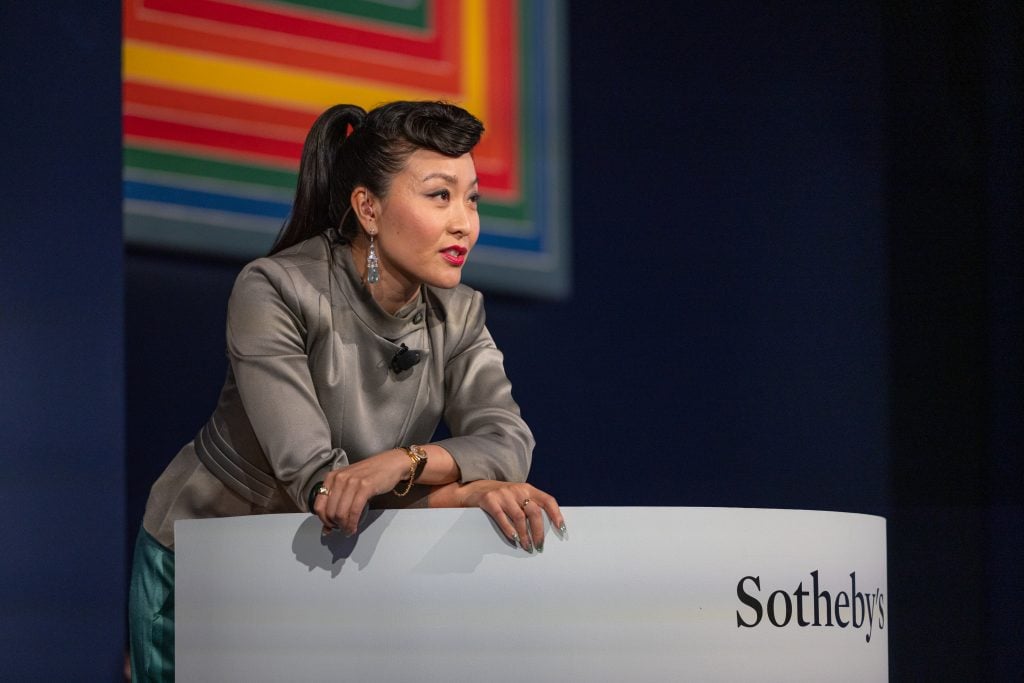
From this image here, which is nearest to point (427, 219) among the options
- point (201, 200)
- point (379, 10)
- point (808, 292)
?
point (201, 200)

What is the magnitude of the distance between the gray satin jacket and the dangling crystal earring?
0.7 inches

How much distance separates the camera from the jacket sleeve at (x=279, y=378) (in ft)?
5.15

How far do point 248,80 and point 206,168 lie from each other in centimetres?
20

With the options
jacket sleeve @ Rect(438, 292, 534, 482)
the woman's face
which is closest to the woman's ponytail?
the woman's face

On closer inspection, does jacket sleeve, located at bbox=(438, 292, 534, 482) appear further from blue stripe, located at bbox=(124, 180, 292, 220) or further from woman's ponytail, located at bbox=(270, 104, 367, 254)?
blue stripe, located at bbox=(124, 180, 292, 220)

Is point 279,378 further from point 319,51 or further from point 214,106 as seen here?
point 319,51

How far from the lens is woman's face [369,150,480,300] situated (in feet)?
6.04

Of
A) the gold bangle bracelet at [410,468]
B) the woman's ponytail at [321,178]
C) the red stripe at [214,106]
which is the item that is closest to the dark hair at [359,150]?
the woman's ponytail at [321,178]

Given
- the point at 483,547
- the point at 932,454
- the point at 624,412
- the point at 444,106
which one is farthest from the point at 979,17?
the point at 483,547

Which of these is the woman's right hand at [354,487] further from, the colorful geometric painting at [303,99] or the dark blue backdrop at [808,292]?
the dark blue backdrop at [808,292]

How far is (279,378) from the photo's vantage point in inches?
64.7

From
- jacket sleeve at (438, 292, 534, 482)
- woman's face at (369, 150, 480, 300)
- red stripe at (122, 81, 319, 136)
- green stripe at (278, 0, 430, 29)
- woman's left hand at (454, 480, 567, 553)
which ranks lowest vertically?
woman's left hand at (454, 480, 567, 553)

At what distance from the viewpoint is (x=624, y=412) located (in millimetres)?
3082

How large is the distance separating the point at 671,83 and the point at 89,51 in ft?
5.38
